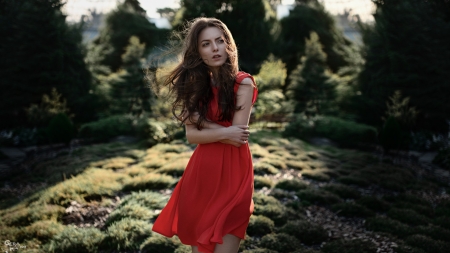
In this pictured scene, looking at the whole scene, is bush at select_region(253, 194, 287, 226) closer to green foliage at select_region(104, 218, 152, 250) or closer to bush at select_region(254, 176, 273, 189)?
bush at select_region(254, 176, 273, 189)

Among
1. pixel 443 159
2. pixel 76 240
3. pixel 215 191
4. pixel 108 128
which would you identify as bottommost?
pixel 76 240

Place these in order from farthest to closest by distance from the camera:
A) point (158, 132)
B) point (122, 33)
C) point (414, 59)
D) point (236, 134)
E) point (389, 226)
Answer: point (122, 33), point (414, 59), point (158, 132), point (389, 226), point (236, 134)

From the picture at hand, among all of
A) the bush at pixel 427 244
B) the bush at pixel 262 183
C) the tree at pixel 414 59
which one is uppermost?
the tree at pixel 414 59

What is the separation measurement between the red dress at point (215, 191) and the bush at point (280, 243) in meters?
1.69

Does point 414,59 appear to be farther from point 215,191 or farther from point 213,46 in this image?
point 215,191

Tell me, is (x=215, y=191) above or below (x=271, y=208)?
above

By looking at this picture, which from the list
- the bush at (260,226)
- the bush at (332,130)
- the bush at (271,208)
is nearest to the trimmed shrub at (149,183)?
the bush at (271,208)

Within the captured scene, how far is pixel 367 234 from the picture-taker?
4133mm

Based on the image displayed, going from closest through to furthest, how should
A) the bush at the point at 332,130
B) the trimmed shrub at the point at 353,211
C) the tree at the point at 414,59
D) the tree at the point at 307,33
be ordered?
1. the trimmed shrub at the point at 353,211
2. the tree at the point at 414,59
3. the bush at the point at 332,130
4. the tree at the point at 307,33

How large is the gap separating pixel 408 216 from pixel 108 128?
8456mm

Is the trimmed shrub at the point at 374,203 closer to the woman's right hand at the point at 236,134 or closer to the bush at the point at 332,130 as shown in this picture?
the woman's right hand at the point at 236,134

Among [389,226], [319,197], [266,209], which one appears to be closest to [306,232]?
[266,209]

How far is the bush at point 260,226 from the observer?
405 centimetres

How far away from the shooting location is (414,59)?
419 inches
